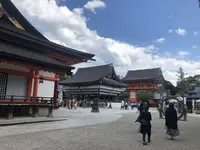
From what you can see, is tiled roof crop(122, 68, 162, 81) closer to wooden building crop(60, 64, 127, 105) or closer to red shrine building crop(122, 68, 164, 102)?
red shrine building crop(122, 68, 164, 102)

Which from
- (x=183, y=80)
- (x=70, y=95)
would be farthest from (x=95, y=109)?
(x=183, y=80)

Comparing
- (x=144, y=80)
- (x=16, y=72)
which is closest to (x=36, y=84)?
(x=16, y=72)

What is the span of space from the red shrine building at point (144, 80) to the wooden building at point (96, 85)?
1274 centimetres

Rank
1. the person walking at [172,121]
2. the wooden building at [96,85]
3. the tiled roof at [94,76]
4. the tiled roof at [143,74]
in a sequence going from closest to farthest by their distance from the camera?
1. the person walking at [172,121]
2. the wooden building at [96,85]
3. the tiled roof at [94,76]
4. the tiled roof at [143,74]

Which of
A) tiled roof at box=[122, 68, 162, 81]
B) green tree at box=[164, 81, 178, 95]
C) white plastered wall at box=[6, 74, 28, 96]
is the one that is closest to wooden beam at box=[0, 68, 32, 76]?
white plastered wall at box=[6, 74, 28, 96]

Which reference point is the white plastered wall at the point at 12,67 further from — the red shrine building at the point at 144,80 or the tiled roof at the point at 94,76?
the red shrine building at the point at 144,80

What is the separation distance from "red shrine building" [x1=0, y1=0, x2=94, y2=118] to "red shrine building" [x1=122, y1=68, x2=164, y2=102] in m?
46.6

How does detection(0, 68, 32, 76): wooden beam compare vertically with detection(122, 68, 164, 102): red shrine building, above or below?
below

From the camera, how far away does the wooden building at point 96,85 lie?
48.9 m

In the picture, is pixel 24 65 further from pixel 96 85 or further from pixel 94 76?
pixel 94 76

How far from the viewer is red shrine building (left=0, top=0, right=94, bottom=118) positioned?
47.8 ft

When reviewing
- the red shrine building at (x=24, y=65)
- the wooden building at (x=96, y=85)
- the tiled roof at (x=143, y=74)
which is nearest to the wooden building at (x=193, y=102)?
the wooden building at (x=96, y=85)

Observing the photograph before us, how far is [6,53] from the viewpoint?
13.2 m

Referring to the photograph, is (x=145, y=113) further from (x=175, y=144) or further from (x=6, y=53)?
(x=6, y=53)
